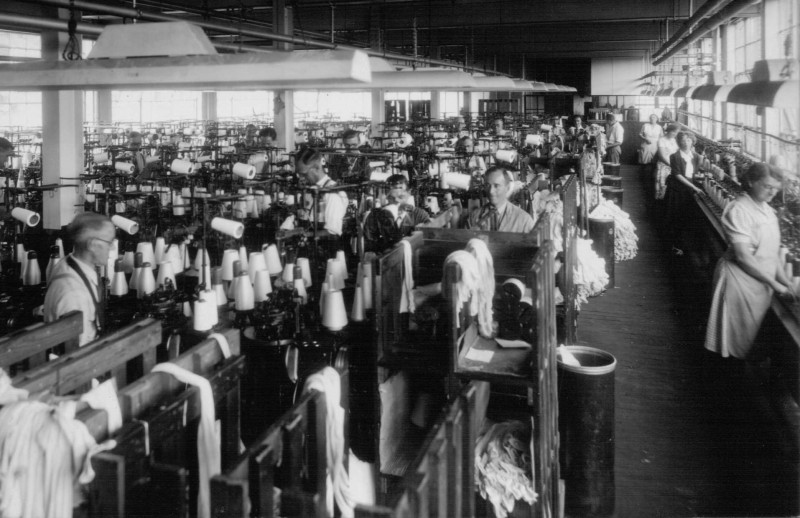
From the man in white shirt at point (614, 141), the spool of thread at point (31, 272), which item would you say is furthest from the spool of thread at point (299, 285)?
the man in white shirt at point (614, 141)

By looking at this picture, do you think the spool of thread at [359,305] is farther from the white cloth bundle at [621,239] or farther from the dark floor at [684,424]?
the white cloth bundle at [621,239]

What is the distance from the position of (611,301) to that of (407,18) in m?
8.87

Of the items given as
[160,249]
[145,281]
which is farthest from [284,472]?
[160,249]

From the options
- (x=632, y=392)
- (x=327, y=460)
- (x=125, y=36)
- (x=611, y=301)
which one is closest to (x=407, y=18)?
(x=611, y=301)

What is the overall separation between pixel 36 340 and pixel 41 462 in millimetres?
815

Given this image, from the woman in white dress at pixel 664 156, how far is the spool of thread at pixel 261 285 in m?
9.50

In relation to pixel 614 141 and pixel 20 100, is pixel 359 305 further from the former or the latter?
pixel 20 100

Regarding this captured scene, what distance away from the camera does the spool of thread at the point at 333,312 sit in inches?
145

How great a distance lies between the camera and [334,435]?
2178 mm

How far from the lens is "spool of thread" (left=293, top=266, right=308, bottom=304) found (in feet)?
12.6

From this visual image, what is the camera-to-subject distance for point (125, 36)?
9.32ft

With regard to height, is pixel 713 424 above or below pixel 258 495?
below

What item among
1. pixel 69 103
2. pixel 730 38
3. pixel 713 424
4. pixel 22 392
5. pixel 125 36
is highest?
pixel 730 38

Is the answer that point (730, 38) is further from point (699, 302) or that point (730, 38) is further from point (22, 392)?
point (22, 392)
